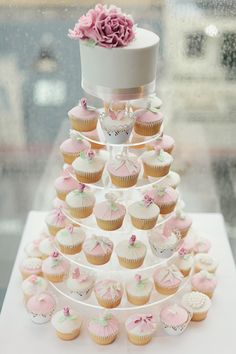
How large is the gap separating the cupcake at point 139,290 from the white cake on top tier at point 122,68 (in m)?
0.75

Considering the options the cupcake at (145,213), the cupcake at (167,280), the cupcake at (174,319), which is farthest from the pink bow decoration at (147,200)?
the cupcake at (174,319)

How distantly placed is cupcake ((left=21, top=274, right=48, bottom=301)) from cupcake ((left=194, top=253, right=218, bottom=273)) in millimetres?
672

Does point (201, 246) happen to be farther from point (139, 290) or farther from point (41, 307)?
point (41, 307)

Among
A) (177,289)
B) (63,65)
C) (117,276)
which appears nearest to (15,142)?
(63,65)

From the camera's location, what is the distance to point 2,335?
2102 millimetres

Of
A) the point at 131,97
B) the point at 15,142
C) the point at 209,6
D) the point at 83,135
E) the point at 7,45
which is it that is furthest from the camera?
the point at 15,142

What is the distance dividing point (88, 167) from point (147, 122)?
271 mm

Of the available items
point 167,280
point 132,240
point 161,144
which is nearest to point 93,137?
point 161,144

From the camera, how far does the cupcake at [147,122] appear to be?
1.88 meters

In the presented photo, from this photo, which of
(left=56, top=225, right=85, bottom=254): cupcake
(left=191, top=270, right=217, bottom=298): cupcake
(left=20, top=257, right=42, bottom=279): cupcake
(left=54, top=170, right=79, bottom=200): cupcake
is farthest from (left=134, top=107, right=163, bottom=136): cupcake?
(left=20, top=257, right=42, bottom=279): cupcake

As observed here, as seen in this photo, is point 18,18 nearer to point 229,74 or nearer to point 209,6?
point 209,6

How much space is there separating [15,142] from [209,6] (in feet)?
3.98

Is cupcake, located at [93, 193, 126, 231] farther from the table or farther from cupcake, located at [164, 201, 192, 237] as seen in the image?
the table

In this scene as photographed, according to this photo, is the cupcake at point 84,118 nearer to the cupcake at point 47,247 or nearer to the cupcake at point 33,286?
the cupcake at point 47,247
